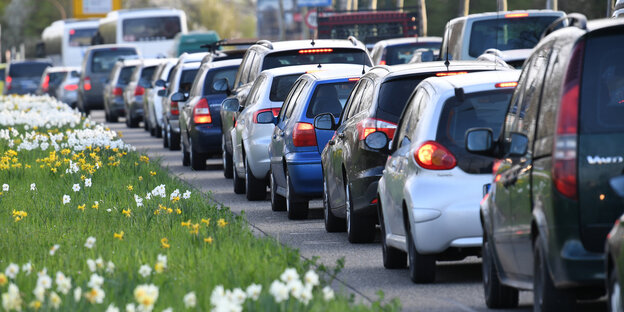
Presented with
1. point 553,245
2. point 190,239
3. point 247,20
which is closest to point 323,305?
point 553,245

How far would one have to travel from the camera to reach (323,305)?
769 cm

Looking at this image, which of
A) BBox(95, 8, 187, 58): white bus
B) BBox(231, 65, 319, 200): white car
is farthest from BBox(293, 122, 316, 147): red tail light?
BBox(95, 8, 187, 58): white bus

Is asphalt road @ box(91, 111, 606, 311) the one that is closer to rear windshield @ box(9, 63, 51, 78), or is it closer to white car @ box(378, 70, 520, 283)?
white car @ box(378, 70, 520, 283)

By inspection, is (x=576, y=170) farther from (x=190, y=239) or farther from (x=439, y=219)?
(x=190, y=239)

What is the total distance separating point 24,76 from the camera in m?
68.8

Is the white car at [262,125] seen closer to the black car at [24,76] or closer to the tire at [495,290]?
the tire at [495,290]

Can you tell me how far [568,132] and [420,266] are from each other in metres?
3.12

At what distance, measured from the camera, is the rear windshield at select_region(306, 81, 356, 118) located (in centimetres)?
1508

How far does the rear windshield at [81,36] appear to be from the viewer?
73.4 metres

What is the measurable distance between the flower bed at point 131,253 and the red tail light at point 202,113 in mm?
3868

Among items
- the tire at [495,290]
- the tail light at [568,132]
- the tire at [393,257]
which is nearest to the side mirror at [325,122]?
the tire at [393,257]

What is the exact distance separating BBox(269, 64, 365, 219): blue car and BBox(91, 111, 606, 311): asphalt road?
277 millimetres

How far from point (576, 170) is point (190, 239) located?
180 inches

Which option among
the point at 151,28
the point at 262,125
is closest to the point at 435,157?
the point at 262,125
